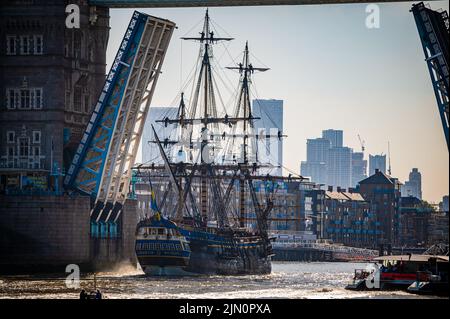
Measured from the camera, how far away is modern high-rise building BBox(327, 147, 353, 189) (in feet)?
449

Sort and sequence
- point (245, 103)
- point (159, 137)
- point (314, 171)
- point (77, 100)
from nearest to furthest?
point (77, 100) < point (245, 103) < point (159, 137) < point (314, 171)

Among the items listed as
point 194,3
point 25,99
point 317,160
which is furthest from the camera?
point 317,160

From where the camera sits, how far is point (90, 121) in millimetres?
59344

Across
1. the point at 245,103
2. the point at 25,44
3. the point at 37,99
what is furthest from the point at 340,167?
the point at 25,44

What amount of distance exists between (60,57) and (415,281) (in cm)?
2103

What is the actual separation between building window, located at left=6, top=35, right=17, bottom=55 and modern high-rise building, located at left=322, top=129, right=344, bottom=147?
78455 millimetres

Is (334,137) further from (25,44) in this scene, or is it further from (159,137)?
(25,44)

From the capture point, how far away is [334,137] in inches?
5527

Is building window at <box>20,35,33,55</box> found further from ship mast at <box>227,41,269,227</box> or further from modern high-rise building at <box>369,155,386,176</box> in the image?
modern high-rise building at <box>369,155,386,176</box>

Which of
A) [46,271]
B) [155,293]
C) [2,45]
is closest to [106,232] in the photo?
[46,271]

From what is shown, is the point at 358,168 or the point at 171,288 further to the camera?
the point at 358,168

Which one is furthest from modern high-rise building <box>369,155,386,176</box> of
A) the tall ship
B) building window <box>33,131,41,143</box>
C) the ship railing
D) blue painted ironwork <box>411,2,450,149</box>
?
blue painted ironwork <box>411,2,450,149</box>

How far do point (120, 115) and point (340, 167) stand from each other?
301 feet
